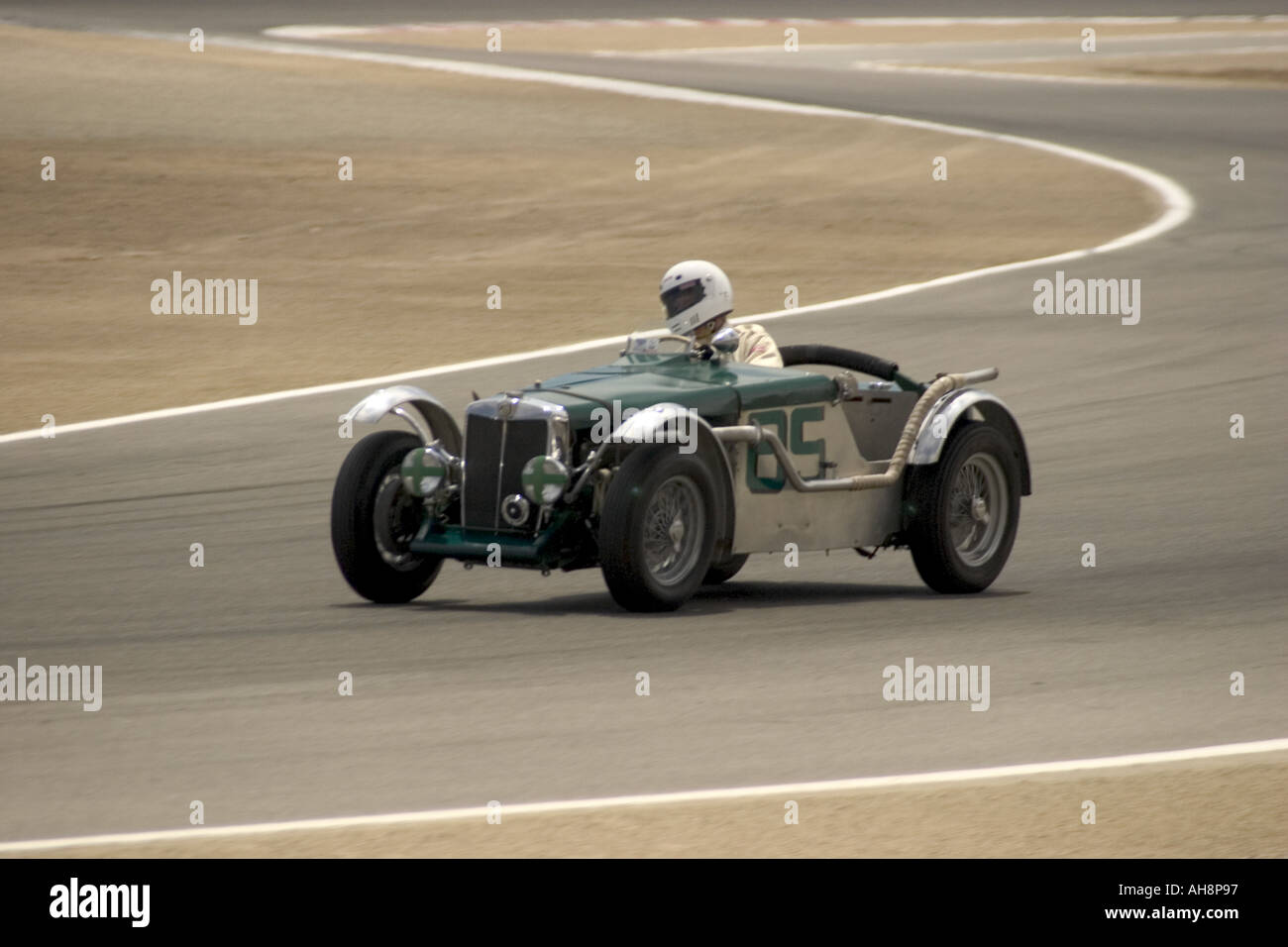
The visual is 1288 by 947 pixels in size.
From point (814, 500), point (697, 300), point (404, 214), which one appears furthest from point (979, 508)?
point (404, 214)

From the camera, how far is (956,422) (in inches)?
431

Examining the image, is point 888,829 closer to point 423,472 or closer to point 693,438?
point 693,438

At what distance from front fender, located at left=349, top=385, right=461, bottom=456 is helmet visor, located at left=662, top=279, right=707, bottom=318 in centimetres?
116

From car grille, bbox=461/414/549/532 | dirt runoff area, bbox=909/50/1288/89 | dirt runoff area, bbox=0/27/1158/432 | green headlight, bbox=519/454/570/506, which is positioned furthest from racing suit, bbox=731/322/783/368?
dirt runoff area, bbox=909/50/1288/89

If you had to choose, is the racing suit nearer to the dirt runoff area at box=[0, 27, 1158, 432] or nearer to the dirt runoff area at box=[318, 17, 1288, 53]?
the dirt runoff area at box=[0, 27, 1158, 432]

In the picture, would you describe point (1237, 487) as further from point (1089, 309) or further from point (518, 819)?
point (518, 819)

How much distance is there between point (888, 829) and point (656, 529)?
11.6 ft

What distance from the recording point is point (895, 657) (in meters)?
9.05

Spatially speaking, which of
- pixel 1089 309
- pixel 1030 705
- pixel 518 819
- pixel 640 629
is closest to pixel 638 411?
→ pixel 640 629

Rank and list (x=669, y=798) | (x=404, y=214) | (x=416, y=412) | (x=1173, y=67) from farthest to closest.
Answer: (x=1173, y=67)
(x=404, y=214)
(x=416, y=412)
(x=669, y=798)

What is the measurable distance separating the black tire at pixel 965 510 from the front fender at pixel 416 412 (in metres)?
2.16

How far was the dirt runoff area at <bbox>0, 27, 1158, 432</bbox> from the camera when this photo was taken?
18.5m

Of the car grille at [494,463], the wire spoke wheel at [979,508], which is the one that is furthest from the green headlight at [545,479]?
the wire spoke wheel at [979,508]

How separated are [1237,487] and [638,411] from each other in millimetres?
4721
